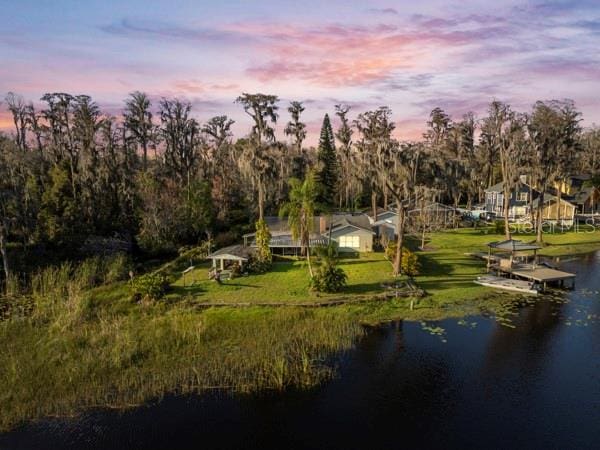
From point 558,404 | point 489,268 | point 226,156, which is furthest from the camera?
point 226,156

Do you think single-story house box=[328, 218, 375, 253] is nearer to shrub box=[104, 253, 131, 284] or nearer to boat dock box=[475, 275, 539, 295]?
boat dock box=[475, 275, 539, 295]

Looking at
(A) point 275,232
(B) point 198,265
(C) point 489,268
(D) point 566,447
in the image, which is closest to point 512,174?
(C) point 489,268

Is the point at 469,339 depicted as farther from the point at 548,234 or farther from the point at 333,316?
the point at 548,234

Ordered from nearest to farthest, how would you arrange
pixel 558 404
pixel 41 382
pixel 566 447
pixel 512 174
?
pixel 566 447
pixel 558 404
pixel 41 382
pixel 512 174

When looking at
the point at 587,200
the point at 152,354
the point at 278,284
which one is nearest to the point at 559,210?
the point at 587,200

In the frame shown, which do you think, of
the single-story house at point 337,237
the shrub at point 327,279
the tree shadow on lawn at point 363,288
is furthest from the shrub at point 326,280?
the single-story house at point 337,237

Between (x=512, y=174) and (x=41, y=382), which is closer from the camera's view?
(x=41, y=382)

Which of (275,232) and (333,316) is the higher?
(275,232)
